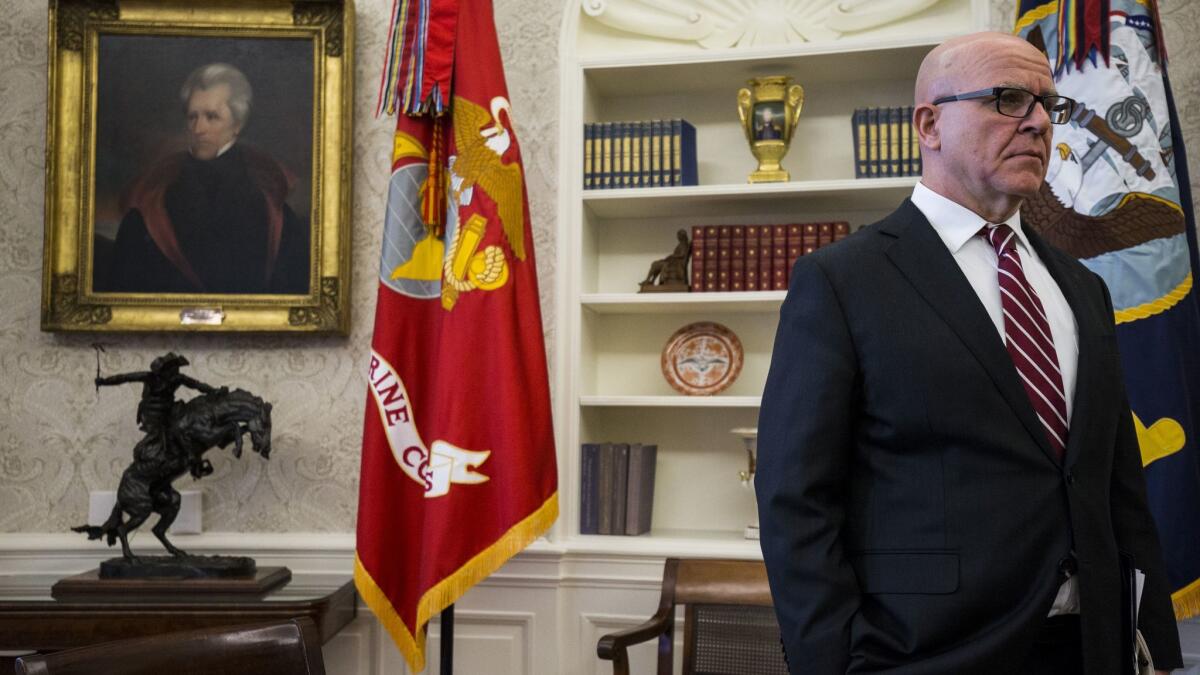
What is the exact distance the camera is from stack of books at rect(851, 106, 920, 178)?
10.5 ft

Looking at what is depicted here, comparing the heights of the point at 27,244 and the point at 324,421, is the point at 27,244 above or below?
above

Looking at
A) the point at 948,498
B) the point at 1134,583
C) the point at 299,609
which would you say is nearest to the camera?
the point at 948,498

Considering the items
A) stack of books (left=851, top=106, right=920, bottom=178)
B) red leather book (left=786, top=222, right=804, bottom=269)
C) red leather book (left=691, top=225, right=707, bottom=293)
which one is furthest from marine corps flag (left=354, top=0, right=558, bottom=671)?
stack of books (left=851, top=106, right=920, bottom=178)


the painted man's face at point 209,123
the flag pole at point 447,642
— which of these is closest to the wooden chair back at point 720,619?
the flag pole at point 447,642

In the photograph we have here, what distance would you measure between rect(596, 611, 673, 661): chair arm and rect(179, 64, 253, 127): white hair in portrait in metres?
1.97

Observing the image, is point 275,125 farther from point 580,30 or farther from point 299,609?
point 299,609

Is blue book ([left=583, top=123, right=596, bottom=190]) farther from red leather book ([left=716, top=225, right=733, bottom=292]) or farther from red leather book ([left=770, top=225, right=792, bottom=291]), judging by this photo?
red leather book ([left=770, top=225, right=792, bottom=291])

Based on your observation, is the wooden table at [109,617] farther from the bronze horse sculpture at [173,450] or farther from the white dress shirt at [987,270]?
the white dress shirt at [987,270]

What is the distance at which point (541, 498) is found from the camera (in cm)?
298

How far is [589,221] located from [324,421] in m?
1.04

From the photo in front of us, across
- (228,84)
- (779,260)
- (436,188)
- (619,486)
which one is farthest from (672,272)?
(228,84)

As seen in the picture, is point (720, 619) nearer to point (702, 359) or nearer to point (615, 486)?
point (615, 486)

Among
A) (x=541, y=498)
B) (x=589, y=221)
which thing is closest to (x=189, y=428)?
(x=541, y=498)

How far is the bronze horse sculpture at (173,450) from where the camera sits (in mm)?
3010
